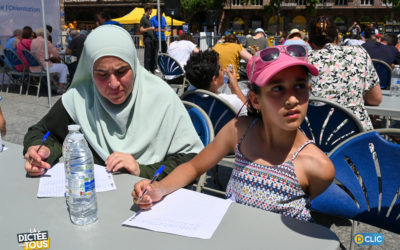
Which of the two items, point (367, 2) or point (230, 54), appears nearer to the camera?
point (230, 54)

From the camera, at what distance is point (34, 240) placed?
3.67ft

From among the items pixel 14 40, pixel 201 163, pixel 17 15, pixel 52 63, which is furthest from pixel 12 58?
pixel 201 163

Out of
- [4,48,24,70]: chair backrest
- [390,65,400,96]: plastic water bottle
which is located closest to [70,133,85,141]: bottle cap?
[390,65,400,96]: plastic water bottle

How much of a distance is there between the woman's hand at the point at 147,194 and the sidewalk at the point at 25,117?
1903 mm

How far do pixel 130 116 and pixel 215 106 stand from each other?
93 cm

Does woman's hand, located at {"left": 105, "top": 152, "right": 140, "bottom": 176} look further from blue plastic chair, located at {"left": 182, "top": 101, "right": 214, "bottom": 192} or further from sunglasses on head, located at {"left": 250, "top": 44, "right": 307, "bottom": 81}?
sunglasses on head, located at {"left": 250, "top": 44, "right": 307, "bottom": 81}

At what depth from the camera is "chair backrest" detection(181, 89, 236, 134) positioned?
2.75 m

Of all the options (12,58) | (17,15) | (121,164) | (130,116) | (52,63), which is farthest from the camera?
(17,15)

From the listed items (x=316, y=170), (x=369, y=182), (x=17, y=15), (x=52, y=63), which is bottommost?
(x=369, y=182)

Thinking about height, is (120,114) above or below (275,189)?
above

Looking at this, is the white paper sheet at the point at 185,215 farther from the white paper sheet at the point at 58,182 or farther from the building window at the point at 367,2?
the building window at the point at 367,2

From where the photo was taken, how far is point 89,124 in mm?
2068

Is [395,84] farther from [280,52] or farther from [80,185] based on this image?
[80,185]

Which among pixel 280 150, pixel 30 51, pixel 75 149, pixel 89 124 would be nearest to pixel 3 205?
pixel 75 149
